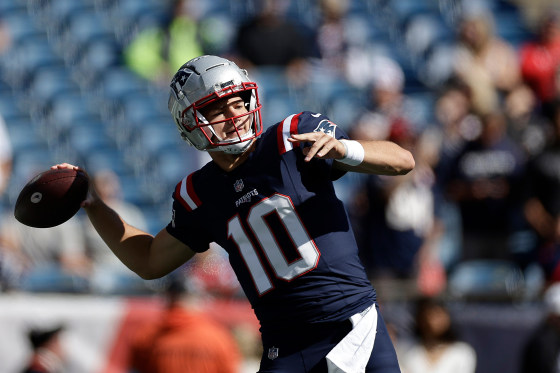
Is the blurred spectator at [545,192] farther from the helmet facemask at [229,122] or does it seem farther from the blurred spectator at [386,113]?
the helmet facemask at [229,122]

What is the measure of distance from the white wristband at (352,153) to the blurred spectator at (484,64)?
16.1 ft

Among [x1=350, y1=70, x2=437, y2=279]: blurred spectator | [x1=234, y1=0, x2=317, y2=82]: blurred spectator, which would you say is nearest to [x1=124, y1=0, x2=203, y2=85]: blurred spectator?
[x1=234, y1=0, x2=317, y2=82]: blurred spectator

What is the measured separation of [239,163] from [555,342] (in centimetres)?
330

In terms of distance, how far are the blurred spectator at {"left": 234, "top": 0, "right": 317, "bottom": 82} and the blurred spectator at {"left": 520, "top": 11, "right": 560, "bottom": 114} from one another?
7.09 feet

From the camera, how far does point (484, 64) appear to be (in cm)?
838

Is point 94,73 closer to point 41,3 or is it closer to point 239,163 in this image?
point 41,3

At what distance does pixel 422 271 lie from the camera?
6.93 m

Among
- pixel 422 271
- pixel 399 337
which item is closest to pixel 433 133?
pixel 422 271

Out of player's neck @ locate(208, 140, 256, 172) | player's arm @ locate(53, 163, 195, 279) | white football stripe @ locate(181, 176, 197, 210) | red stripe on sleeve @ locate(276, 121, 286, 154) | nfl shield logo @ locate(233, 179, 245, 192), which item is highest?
red stripe on sleeve @ locate(276, 121, 286, 154)

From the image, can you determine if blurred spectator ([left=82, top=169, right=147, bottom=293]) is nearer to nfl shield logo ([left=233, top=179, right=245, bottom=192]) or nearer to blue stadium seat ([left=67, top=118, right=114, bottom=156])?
blue stadium seat ([left=67, top=118, right=114, bottom=156])

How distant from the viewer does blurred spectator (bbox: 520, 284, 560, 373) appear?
5953 millimetres

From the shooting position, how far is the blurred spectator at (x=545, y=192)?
269 inches

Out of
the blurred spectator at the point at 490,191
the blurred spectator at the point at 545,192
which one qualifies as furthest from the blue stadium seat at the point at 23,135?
the blurred spectator at the point at 545,192

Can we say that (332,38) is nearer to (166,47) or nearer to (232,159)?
(166,47)
